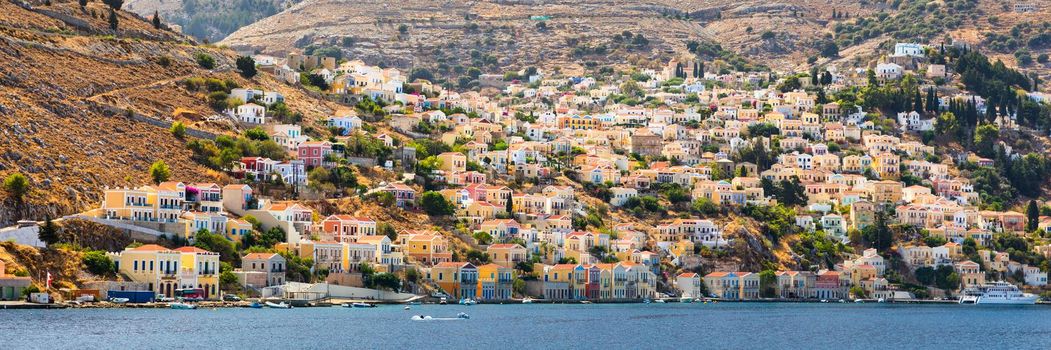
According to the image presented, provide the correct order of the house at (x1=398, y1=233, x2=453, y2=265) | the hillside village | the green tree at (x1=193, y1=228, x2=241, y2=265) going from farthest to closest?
1. the house at (x1=398, y1=233, x2=453, y2=265)
2. the hillside village
3. the green tree at (x1=193, y1=228, x2=241, y2=265)

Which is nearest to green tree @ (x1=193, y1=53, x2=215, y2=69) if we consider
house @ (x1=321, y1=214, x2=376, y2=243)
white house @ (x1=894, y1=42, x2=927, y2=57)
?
house @ (x1=321, y1=214, x2=376, y2=243)

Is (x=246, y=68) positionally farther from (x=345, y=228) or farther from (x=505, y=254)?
(x=505, y=254)

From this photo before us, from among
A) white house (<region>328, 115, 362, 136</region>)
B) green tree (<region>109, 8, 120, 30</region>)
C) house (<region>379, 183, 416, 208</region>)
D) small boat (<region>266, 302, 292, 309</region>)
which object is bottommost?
small boat (<region>266, 302, 292, 309</region>)

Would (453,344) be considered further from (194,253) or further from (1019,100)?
(1019,100)

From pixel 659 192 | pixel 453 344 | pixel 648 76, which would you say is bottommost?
pixel 453 344

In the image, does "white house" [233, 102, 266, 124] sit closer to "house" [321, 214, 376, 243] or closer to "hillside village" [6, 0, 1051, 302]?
"hillside village" [6, 0, 1051, 302]

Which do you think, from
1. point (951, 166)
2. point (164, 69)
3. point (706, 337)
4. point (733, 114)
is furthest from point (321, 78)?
point (706, 337)

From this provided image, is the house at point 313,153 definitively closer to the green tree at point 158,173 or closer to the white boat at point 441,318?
the green tree at point 158,173
